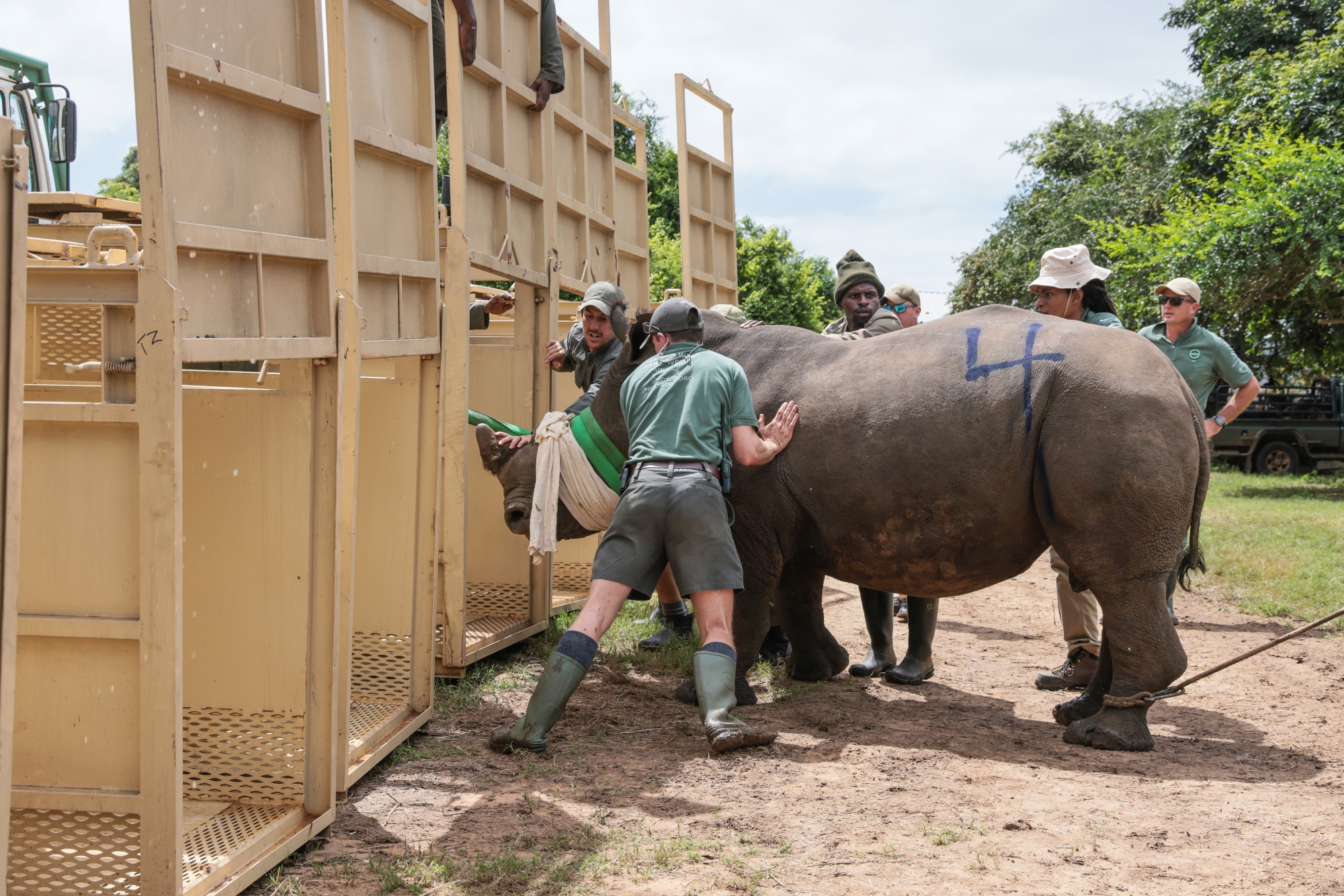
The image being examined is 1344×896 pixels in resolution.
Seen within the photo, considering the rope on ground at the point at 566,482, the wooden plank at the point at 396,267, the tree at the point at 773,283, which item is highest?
the tree at the point at 773,283

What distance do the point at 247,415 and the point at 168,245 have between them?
1154mm

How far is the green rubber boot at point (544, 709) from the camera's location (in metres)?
4.89

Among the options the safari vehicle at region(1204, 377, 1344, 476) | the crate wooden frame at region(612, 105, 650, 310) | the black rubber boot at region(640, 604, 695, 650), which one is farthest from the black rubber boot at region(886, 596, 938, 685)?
the safari vehicle at region(1204, 377, 1344, 476)

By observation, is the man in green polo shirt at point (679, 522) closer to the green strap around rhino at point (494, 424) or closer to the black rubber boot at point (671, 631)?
Answer: the green strap around rhino at point (494, 424)

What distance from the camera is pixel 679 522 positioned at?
16.6 ft

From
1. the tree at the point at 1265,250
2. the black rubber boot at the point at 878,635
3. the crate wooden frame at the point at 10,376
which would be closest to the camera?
the crate wooden frame at the point at 10,376

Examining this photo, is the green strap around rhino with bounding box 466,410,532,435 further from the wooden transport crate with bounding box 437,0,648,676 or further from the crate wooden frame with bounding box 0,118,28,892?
the crate wooden frame with bounding box 0,118,28,892

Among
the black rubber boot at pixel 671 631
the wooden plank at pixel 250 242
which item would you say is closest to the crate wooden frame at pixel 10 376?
the wooden plank at pixel 250 242

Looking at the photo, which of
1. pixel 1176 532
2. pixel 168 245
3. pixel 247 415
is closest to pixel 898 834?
pixel 1176 532

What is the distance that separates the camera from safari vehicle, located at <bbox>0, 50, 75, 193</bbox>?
8188mm

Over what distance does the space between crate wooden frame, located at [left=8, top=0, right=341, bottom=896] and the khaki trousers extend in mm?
4041

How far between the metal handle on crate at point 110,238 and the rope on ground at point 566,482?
279 cm

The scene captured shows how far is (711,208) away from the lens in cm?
1212

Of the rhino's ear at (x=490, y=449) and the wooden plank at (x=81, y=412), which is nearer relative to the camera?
the wooden plank at (x=81, y=412)
